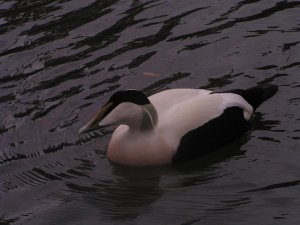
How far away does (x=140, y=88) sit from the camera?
768cm

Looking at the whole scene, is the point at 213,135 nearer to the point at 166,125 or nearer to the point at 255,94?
the point at 166,125

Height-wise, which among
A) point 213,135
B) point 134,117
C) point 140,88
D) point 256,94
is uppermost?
point 134,117

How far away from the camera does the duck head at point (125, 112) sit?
6.09m

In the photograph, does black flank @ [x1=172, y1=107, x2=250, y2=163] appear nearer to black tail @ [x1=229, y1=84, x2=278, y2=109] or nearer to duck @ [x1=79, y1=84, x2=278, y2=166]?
duck @ [x1=79, y1=84, x2=278, y2=166]

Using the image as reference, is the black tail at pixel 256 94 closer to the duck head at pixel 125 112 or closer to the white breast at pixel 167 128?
the white breast at pixel 167 128

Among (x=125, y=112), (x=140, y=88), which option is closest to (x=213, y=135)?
(x=125, y=112)

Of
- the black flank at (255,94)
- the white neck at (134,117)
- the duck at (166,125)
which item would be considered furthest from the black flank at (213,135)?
the white neck at (134,117)

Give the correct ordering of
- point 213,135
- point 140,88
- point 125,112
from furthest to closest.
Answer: point 140,88, point 213,135, point 125,112

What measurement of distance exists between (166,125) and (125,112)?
41 centimetres

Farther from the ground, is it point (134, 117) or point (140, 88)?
point (134, 117)

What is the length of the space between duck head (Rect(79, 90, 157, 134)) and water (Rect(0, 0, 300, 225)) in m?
0.44

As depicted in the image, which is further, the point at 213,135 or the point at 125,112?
the point at 213,135

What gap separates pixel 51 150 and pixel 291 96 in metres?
2.46

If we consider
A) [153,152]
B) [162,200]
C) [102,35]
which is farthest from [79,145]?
[102,35]
